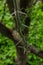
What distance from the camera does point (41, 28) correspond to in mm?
3553

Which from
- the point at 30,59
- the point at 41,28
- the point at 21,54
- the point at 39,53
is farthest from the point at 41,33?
the point at 39,53

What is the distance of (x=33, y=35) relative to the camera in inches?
136

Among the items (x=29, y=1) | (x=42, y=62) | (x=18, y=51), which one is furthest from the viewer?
(x=42, y=62)

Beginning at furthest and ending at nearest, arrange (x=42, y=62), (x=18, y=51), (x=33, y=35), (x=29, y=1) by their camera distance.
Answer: (x=33, y=35), (x=42, y=62), (x=18, y=51), (x=29, y=1)

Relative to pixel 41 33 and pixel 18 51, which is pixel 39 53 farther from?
pixel 41 33

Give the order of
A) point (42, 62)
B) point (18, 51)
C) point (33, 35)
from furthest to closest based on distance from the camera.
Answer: point (33, 35), point (42, 62), point (18, 51)

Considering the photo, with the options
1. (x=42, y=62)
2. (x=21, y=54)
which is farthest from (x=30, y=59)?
(x=21, y=54)

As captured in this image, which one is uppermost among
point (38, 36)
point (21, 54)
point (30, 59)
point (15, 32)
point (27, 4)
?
point (27, 4)

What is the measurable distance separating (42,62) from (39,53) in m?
1.16

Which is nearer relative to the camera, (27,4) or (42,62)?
(27,4)

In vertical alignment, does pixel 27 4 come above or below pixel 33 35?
above

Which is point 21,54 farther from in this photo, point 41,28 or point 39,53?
point 41,28

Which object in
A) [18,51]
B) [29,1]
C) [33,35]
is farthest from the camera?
[33,35]

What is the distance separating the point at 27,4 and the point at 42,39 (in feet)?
5.27
